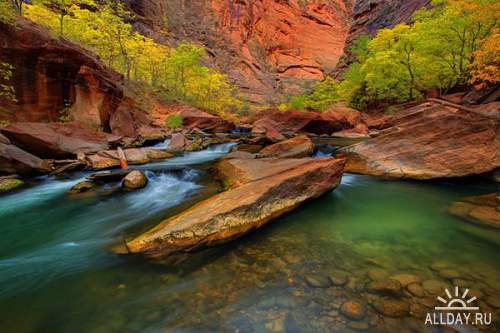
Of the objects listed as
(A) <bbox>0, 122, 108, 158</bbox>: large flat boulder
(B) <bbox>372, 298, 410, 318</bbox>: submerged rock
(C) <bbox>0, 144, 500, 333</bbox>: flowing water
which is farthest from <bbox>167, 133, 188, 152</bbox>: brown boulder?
(B) <bbox>372, 298, 410, 318</bbox>: submerged rock

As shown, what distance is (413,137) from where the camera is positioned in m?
7.30

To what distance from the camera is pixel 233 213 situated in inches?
152

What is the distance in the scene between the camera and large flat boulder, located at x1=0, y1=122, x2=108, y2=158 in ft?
28.3

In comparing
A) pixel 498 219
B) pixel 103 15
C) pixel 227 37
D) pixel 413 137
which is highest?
pixel 227 37

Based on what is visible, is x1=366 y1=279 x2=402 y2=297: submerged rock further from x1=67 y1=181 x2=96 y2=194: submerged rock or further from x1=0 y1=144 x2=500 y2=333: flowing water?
x1=67 y1=181 x2=96 y2=194: submerged rock

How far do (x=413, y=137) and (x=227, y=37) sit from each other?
70278mm

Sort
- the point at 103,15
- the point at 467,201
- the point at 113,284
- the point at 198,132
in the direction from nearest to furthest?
the point at 113,284
the point at 467,201
the point at 198,132
the point at 103,15

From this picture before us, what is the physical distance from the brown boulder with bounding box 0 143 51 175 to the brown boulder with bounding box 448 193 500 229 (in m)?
11.8

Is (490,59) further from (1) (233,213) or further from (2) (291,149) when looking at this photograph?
(1) (233,213)

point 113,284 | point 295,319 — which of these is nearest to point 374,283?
point 295,319

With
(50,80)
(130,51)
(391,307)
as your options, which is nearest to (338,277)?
(391,307)

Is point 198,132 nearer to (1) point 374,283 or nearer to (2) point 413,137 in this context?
(2) point 413,137

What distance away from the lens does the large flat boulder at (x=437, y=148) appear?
6.34 metres

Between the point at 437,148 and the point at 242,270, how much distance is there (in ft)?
22.4
